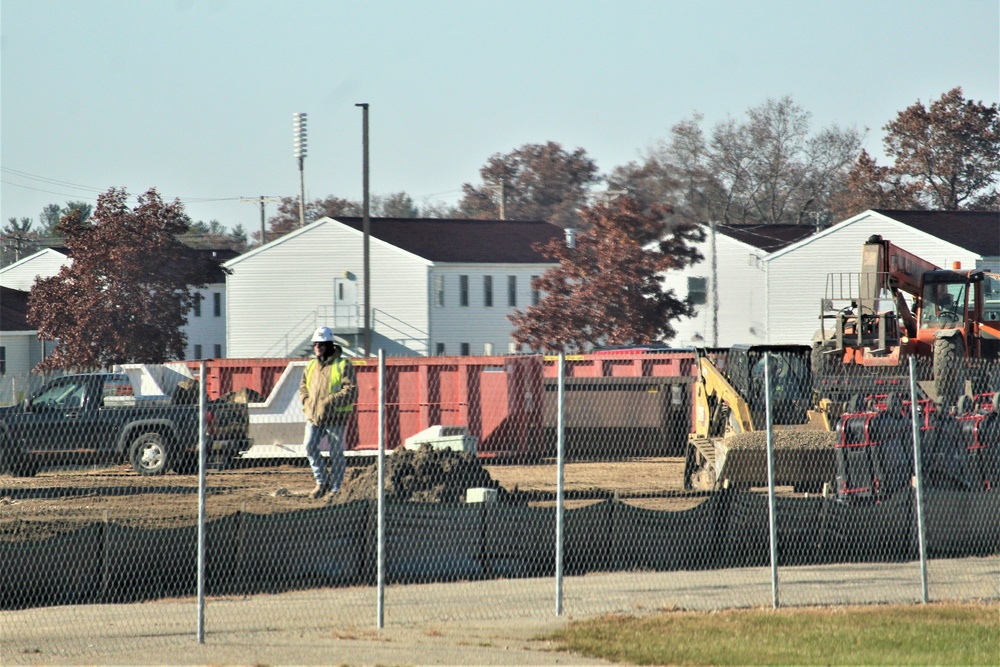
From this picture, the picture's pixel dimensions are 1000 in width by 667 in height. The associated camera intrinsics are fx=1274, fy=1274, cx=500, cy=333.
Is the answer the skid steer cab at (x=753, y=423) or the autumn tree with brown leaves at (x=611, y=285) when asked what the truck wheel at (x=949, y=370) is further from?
the autumn tree with brown leaves at (x=611, y=285)

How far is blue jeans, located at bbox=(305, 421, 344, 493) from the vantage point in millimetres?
13828

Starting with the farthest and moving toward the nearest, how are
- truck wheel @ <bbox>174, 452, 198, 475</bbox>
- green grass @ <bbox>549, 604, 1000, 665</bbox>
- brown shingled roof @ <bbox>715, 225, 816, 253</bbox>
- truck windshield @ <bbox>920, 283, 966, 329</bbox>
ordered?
brown shingled roof @ <bbox>715, 225, 816, 253</bbox> < truck windshield @ <bbox>920, 283, 966, 329</bbox> < truck wheel @ <bbox>174, 452, 198, 475</bbox> < green grass @ <bbox>549, 604, 1000, 665</bbox>

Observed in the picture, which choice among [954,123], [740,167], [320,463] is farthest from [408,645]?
[740,167]

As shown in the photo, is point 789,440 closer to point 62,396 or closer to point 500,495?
point 500,495

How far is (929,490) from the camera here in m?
12.5

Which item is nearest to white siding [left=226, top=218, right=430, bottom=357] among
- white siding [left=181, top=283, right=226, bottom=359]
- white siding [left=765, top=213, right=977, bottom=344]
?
white siding [left=181, top=283, right=226, bottom=359]

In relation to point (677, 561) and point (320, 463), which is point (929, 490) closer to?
point (677, 561)

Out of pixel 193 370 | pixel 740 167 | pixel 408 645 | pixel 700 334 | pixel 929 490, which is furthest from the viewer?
pixel 740 167

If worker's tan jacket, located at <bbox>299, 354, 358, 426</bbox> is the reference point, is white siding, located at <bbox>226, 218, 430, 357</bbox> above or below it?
above

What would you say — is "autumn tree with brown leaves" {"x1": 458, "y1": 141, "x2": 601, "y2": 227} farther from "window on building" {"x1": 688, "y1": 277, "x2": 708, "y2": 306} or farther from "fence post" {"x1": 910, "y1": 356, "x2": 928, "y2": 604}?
"fence post" {"x1": 910, "y1": 356, "x2": 928, "y2": 604}

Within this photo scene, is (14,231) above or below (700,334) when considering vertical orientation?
above

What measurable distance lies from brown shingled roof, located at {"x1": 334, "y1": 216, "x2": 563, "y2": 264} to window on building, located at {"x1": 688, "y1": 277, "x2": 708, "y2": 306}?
631 centimetres

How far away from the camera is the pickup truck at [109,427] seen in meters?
18.3

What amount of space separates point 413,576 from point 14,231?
10894cm
